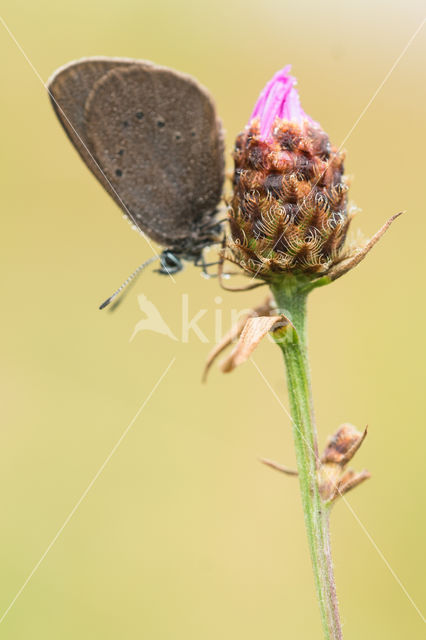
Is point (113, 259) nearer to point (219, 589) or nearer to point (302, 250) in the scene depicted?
point (219, 589)

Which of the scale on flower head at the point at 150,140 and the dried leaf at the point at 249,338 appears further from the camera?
the scale on flower head at the point at 150,140

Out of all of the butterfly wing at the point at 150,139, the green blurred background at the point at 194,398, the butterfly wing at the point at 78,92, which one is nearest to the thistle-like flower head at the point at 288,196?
the butterfly wing at the point at 150,139

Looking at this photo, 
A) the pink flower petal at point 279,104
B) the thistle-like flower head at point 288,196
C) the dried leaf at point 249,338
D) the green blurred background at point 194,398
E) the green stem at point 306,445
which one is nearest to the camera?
the green stem at point 306,445

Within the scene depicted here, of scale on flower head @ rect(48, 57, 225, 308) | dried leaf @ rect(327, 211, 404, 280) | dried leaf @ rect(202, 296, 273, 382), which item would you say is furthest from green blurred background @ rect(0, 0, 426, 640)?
dried leaf @ rect(327, 211, 404, 280)

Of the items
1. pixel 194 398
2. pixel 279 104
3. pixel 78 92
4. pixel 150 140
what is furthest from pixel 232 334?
pixel 194 398

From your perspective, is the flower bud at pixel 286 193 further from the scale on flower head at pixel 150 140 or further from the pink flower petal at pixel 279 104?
the scale on flower head at pixel 150 140

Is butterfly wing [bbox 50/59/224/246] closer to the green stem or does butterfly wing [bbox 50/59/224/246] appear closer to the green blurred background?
the green stem

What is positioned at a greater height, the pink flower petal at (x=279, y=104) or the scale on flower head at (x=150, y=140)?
the pink flower petal at (x=279, y=104)
